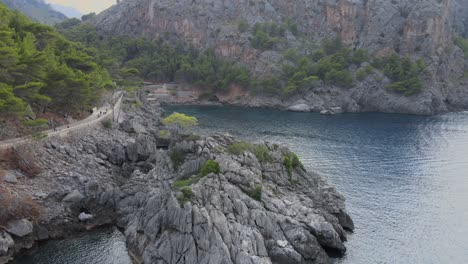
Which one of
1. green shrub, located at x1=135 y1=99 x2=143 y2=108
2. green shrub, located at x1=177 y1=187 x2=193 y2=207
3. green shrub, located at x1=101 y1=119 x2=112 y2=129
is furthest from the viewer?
green shrub, located at x1=135 y1=99 x2=143 y2=108

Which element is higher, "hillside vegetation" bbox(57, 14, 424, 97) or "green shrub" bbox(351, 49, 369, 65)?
"green shrub" bbox(351, 49, 369, 65)

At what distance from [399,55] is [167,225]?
434ft

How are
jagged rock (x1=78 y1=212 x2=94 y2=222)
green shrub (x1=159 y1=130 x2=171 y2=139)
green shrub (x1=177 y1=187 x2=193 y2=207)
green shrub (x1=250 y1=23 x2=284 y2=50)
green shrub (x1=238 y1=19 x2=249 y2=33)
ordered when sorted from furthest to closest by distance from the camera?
green shrub (x1=238 y1=19 x2=249 y2=33)
green shrub (x1=250 y1=23 x2=284 y2=50)
green shrub (x1=159 y1=130 x2=171 y2=139)
jagged rock (x1=78 y1=212 x2=94 y2=222)
green shrub (x1=177 y1=187 x2=193 y2=207)

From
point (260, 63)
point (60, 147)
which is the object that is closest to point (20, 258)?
point (60, 147)

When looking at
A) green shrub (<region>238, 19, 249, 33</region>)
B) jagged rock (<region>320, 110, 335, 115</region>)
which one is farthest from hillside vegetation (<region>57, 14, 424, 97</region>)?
jagged rock (<region>320, 110, 335, 115</region>)

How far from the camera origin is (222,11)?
584 feet

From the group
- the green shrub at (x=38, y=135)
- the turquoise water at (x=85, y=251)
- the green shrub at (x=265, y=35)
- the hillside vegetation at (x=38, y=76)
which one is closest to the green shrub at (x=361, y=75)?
the green shrub at (x=265, y=35)

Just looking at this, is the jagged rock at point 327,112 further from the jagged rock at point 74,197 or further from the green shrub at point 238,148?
the jagged rock at point 74,197

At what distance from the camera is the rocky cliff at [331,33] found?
472ft

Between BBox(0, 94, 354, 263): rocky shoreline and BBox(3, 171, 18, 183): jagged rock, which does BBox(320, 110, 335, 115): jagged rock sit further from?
BBox(3, 171, 18, 183): jagged rock

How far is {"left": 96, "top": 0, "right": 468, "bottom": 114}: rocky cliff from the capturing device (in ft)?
472

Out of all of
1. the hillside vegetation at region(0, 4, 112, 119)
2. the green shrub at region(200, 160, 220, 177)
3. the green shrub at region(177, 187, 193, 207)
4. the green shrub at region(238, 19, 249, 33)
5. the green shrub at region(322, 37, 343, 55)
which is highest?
the green shrub at region(238, 19, 249, 33)

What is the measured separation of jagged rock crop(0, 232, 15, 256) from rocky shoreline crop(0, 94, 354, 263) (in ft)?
0.32

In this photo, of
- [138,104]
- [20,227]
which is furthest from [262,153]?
[138,104]
